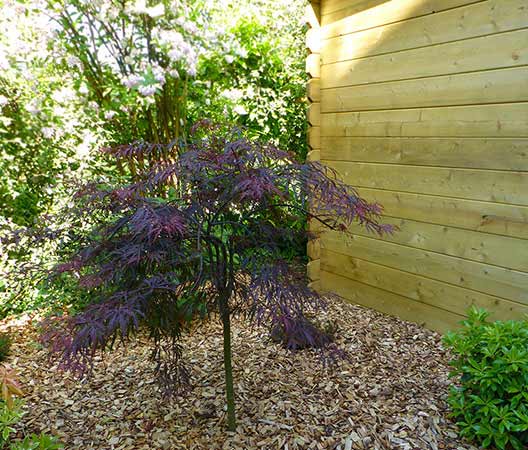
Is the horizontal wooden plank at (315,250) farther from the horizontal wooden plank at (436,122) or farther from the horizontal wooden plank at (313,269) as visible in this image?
the horizontal wooden plank at (436,122)

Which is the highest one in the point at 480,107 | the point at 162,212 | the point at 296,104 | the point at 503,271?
the point at 296,104

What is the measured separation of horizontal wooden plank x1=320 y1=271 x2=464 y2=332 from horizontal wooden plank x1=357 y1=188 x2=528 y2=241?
58 cm

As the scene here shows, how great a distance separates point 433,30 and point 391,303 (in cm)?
181

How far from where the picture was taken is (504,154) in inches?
88.8

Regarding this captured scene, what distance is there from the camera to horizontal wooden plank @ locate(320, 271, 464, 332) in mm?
2695

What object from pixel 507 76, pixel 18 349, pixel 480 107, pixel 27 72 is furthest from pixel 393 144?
pixel 27 72

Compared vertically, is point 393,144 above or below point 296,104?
below

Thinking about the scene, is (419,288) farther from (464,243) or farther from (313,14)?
(313,14)

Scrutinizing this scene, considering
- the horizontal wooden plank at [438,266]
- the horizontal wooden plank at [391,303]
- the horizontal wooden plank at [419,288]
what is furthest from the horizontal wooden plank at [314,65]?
the horizontal wooden plank at [391,303]

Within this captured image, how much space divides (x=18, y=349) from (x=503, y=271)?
304cm

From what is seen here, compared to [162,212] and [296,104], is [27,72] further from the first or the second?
[162,212]

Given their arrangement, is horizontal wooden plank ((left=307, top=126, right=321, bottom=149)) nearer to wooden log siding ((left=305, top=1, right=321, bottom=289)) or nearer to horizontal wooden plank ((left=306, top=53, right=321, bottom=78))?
wooden log siding ((left=305, top=1, right=321, bottom=289))

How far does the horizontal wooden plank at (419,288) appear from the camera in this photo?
2.36 metres

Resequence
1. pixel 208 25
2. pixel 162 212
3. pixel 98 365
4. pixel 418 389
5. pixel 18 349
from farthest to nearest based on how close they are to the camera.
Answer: pixel 208 25, pixel 18 349, pixel 98 365, pixel 418 389, pixel 162 212
